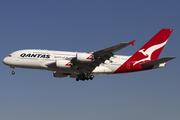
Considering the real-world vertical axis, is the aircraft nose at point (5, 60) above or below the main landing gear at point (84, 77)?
above

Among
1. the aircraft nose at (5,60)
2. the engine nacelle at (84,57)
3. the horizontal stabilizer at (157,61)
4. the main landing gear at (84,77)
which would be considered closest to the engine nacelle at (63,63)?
the engine nacelle at (84,57)

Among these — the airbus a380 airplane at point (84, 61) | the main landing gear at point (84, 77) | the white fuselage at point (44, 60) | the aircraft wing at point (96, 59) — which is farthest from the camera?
the main landing gear at point (84, 77)

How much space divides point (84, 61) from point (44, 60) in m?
5.89

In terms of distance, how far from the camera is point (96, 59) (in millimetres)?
39719

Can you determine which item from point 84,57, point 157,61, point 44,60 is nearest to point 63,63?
point 44,60

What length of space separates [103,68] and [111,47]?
21.3 ft

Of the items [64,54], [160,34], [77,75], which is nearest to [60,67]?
[64,54]

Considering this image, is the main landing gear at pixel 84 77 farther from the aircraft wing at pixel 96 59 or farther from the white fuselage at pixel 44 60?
the white fuselage at pixel 44 60

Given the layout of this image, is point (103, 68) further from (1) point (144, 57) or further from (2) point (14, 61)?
(2) point (14, 61)

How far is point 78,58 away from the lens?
38.8 m

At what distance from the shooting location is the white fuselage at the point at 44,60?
133 feet

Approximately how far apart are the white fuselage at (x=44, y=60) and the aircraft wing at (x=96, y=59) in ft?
3.86

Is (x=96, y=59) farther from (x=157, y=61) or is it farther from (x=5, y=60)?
(x=5, y=60)

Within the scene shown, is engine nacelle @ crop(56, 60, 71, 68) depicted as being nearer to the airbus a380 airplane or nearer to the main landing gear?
the airbus a380 airplane
